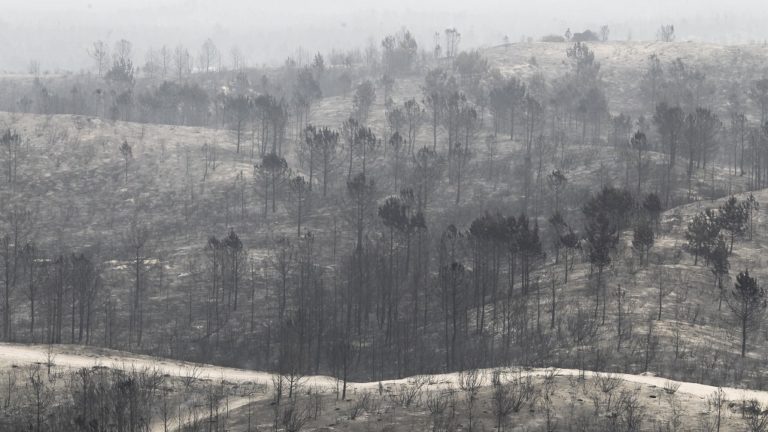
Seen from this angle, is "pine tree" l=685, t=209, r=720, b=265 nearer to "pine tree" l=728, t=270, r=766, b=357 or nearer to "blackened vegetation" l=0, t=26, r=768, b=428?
"blackened vegetation" l=0, t=26, r=768, b=428

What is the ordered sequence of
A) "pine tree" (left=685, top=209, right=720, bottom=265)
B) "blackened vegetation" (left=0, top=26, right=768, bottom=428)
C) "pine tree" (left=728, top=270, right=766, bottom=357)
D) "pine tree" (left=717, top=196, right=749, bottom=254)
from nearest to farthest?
"pine tree" (left=728, top=270, right=766, bottom=357)
"blackened vegetation" (left=0, top=26, right=768, bottom=428)
"pine tree" (left=685, top=209, right=720, bottom=265)
"pine tree" (left=717, top=196, right=749, bottom=254)

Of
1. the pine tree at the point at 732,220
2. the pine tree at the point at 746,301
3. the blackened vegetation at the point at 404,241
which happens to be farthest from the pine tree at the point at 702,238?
the pine tree at the point at 746,301

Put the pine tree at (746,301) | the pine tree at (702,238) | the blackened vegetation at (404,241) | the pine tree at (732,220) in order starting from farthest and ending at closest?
1. the pine tree at (732,220)
2. the pine tree at (702,238)
3. the blackened vegetation at (404,241)
4. the pine tree at (746,301)

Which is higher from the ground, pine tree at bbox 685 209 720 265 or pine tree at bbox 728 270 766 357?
pine tree at bbox 685 209 720 265

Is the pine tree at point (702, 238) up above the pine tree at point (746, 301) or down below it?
above

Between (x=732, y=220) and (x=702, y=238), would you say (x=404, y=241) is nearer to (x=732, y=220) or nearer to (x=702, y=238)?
(x=702, y=238)

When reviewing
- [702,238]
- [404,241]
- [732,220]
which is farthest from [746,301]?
[404,241]

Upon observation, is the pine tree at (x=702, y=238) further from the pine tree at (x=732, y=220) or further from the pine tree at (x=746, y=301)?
the pine tree at (x=746, y=301)

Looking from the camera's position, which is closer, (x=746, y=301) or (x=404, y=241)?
(x=746, y=301)

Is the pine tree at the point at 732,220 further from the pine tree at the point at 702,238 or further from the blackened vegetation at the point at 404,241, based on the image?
the pine tree at the point at 702,238

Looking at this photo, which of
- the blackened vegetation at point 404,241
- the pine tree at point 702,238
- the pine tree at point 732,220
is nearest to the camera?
the blackened vegetation at point 404,241

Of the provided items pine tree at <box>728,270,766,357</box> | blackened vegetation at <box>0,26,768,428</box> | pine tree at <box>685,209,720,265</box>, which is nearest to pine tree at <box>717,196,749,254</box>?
blackened vegetation at <box>0,26,768,428</box>

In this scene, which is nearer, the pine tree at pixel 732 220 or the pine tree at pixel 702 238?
the pine tree at pixel 702 238

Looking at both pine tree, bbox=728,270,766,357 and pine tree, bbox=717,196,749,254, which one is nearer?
pine tree, bbox=728,270,766,357
